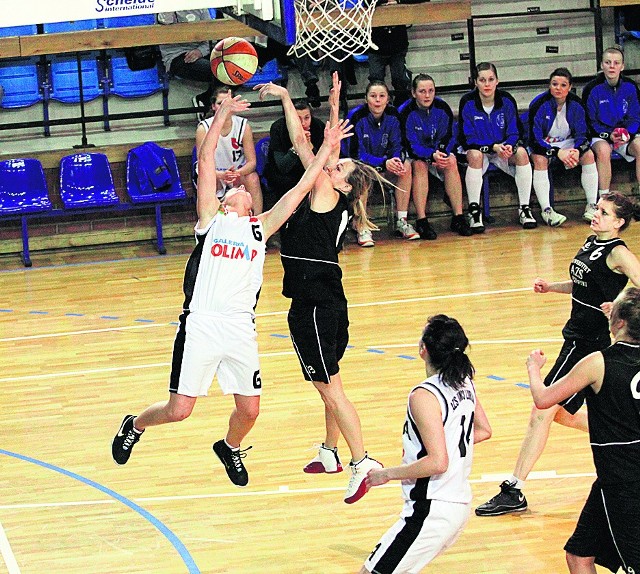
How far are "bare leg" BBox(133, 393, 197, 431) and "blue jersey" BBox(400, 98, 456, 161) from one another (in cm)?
715

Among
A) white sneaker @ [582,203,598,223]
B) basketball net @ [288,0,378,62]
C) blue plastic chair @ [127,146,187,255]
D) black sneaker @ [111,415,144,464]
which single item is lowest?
black sneaker @ [111,415,144,464]

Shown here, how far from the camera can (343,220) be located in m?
5.95

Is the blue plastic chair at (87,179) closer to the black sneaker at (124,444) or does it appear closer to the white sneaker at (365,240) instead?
the white sneaker at (365,240)

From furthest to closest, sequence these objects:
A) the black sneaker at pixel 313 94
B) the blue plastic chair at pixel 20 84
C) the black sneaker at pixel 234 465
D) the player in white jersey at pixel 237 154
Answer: the blue plastic chair at pixel 20 84, the black sneaker at pixel 313 94, the player in white jersey at pixel 237 154, the black sneaker at pixel 234 465

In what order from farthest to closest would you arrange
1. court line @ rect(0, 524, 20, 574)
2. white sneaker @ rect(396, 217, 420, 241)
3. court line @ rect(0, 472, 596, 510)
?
1. white sneaker @ rect(396, 217, 420, 241)
2. court line @ rect(0, 472, 596, 510)
3. court line @ rect(0, 524, 20, 574)

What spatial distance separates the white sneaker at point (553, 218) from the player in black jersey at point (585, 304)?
271 inches

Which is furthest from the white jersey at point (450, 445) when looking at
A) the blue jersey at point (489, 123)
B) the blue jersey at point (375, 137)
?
the blue jersey at point (489, 123)

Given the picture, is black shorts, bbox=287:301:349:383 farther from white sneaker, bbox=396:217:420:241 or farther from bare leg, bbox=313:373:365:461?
white sneaker, bbox=396:217:420:241

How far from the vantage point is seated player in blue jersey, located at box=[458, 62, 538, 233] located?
489 inches

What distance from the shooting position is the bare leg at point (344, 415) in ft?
19.2

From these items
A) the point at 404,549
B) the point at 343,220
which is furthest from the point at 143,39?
the point at 404,549

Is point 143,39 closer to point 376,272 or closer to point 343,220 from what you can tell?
point 376,272

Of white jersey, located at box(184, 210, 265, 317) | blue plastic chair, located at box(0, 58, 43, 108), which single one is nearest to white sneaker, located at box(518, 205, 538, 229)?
blue plastic chair, located at box(0, 58, 43, 108)

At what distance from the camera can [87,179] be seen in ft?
41.0
